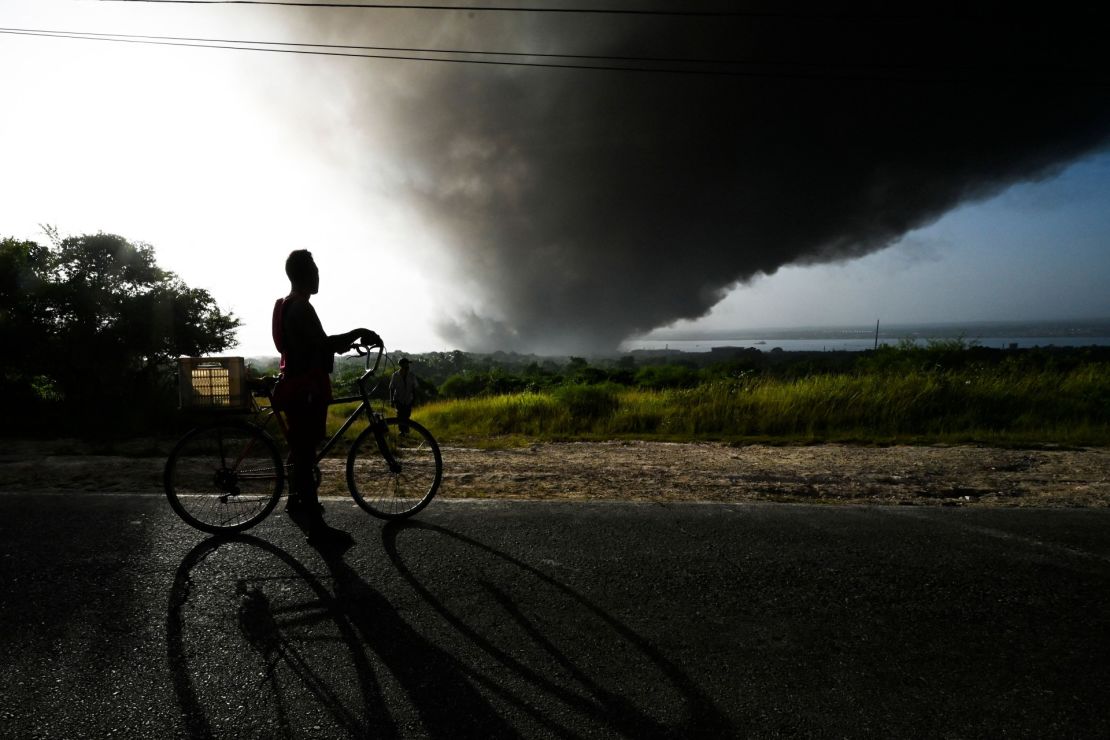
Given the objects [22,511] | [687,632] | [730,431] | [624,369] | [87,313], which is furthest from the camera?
[624,369]

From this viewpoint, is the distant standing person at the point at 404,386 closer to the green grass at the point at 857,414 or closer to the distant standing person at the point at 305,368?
the green grass at the point at 857,414

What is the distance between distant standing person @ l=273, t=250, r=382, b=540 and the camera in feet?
13.4

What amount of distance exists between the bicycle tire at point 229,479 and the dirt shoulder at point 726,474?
1070 mm

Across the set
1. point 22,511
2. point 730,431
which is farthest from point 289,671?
point 730,431

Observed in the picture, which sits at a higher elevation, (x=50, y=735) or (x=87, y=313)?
(x=87, y=313)

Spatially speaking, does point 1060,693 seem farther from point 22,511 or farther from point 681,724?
point 22,511

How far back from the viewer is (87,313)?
484 inches

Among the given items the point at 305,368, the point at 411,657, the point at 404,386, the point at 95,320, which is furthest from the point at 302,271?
the point at 95,320

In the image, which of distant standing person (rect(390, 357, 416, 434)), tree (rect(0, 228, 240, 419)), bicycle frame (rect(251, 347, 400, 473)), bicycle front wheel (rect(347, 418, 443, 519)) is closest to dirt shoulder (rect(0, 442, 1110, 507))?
bicycle front wheel (rect(347, 418, 443, 519))

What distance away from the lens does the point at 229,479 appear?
4297 millimetres

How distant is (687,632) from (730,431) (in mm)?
7635

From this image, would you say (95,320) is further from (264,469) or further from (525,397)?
(264,469)

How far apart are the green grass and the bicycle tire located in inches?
195

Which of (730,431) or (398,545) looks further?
(730,431)
